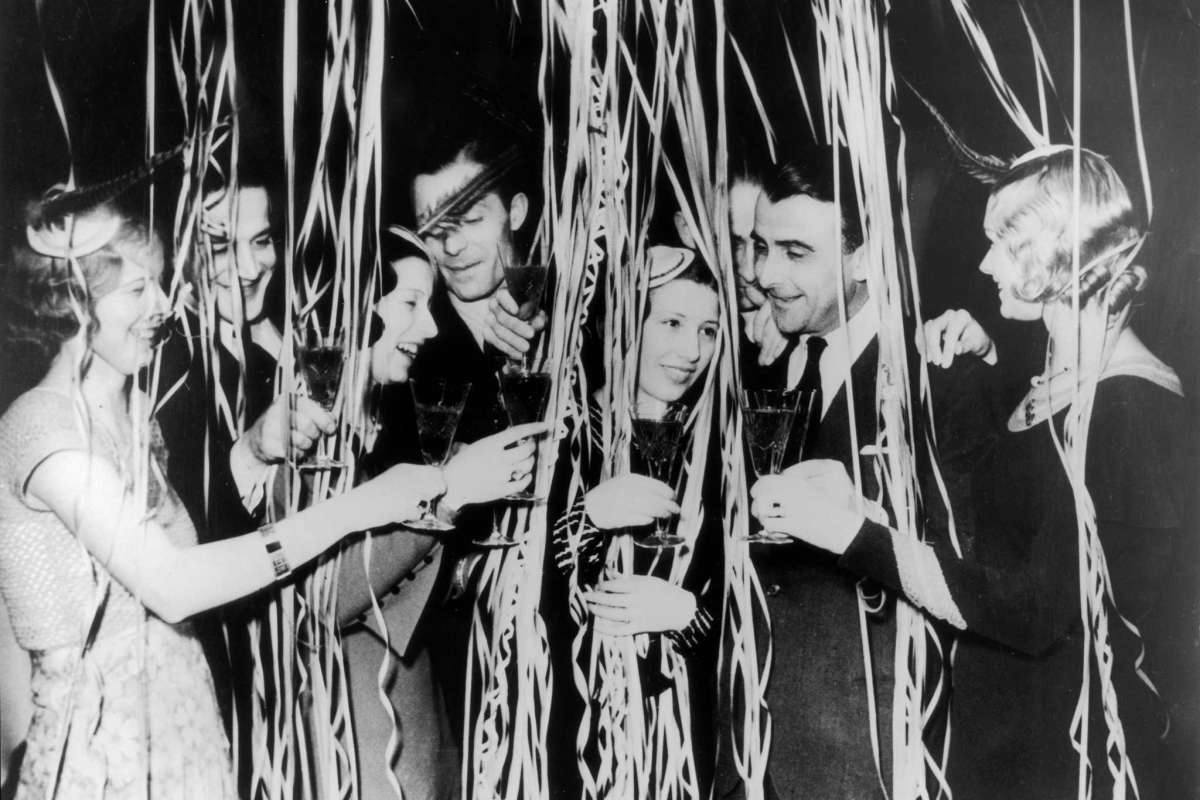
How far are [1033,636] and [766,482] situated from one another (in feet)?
1.77

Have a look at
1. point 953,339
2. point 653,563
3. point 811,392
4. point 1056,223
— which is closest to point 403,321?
point 653,563

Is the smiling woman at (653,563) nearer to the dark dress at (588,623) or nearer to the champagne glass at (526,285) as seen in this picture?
the dark dress at (588,623)

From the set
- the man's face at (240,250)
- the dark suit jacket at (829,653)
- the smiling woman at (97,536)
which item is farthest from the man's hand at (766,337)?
the smiling woman at (97,536)

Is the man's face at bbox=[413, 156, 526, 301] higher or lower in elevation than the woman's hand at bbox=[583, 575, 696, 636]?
higher

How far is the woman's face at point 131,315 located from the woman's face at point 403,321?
0.33m

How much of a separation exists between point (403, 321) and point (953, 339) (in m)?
0.94

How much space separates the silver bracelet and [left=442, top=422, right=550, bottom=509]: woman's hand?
263 mm

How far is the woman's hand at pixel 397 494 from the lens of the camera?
1619 millimetres

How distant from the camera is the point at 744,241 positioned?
1738 millimetres

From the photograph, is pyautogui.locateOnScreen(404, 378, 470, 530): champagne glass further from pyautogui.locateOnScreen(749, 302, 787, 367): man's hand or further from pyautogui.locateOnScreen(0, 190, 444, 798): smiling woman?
pyautogui.locateOnScreen(749, 302, 787, 367): man's hand

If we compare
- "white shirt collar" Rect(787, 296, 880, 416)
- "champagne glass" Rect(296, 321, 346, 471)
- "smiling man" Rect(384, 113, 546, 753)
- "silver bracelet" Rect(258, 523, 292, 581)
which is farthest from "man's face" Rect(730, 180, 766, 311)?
"silver bracelet" Rect(258, 523, 292, 581)

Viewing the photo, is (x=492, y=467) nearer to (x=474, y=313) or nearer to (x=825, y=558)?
(x=474, y=313)

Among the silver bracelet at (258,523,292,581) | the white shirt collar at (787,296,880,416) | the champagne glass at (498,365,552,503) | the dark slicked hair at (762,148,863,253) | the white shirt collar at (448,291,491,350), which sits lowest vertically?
the silver bracelet at (258,523,292,581)

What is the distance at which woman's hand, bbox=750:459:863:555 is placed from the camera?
5.63 feet
